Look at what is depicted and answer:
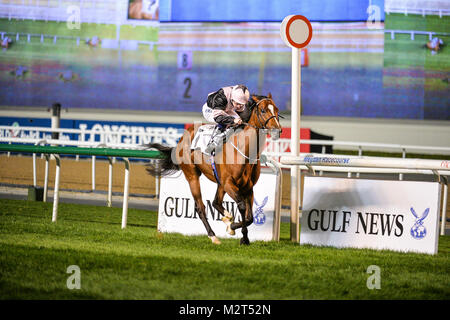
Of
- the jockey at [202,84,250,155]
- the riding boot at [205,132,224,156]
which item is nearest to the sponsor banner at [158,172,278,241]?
the riding boot at [205,132,224,156]

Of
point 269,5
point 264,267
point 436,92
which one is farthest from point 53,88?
point 264,267

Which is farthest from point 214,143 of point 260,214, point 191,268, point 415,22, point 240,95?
point 415,22

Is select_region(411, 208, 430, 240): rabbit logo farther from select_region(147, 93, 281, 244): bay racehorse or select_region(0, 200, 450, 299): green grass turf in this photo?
select_region(147, 93, 281, 244): bay racehorse

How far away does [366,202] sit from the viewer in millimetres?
6039

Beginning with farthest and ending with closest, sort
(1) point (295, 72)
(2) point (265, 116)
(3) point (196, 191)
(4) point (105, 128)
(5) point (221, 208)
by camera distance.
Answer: (4) point (105, 128) → (1) point (295, 72) → (3) point (196, 191) → (5) point (221, 208) → (2) point (265, 116)

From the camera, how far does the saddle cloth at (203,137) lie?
239 inches

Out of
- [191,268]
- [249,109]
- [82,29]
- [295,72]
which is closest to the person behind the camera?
[191,268]

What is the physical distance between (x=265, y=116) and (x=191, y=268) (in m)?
1.50

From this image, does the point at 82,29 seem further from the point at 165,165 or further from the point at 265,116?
the point at 265,116

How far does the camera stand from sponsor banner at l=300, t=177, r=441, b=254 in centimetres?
584

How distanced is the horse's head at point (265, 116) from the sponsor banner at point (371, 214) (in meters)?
0.81

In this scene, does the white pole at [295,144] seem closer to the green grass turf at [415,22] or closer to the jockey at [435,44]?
the green grass turf at [415,22]

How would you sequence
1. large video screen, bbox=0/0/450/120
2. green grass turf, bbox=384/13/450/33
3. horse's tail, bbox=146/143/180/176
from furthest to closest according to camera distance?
large video screen, bbox=0/0/450/120
green grass turf, bbox=384/13/450/33
horse's tail, bbox=146/143/180/176

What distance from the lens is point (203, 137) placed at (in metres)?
6.12
